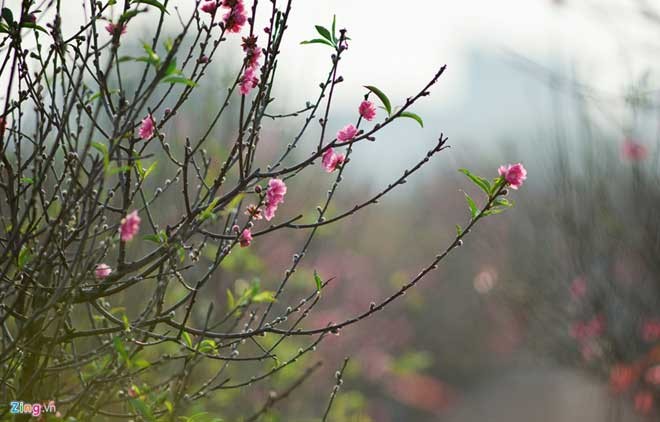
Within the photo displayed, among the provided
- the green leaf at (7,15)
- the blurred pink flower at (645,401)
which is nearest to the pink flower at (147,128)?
the green leaf at (7,15)

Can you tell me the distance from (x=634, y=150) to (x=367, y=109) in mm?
4822

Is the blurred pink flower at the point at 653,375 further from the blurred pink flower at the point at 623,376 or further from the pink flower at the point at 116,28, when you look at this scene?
the pink flower at the point at 116,28

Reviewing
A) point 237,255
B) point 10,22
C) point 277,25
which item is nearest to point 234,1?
point 277,25

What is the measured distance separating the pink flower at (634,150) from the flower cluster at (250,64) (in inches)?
197

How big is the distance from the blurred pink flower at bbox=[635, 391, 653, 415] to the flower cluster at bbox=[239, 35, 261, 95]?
246 inches

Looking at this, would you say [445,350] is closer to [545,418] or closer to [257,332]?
[545,418]

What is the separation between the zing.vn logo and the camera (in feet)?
8.75

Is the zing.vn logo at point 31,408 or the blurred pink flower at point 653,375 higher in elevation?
the blurred pink flower at point 653,375

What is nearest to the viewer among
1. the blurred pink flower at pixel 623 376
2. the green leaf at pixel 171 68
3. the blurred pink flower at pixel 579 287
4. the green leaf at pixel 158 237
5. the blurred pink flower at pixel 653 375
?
the green leaf at pixel 171 68

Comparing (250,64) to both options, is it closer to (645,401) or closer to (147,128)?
(147,128)

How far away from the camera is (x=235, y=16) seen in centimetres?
265

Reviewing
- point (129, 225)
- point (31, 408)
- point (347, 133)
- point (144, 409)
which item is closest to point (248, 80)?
point (347, 133)

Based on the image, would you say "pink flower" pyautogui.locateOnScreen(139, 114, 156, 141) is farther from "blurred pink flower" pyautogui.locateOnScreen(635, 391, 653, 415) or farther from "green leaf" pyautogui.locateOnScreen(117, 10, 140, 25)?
"blurred pink flower" pyautogui.locateOnScreen(635, 391, 653, 415)

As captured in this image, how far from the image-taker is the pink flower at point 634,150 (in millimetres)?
6969
